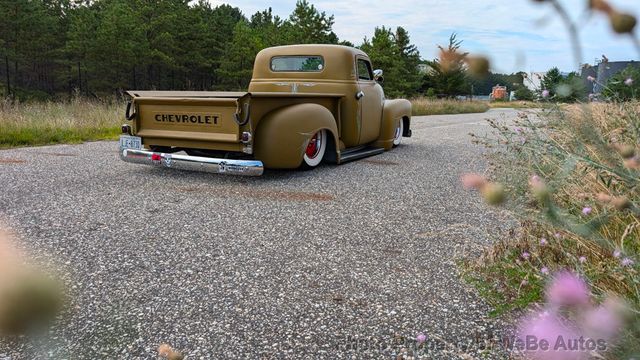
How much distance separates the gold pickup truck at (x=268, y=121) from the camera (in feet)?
16.6

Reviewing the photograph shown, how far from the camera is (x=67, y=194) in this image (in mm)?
4547

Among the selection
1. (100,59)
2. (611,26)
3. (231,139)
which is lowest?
(231,139)

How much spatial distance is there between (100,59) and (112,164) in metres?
34.0

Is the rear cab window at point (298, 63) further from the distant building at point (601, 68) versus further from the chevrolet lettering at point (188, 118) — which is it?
the distant building at point (601, 68)

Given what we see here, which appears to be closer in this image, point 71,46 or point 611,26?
point 611,26

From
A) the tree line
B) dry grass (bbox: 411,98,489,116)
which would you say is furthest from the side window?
the tree line

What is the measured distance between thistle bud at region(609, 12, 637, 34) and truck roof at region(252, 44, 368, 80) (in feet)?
21.0

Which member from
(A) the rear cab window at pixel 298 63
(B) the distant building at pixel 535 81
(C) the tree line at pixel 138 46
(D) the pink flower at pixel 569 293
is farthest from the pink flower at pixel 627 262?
(C) the tree line at pixel 138 46

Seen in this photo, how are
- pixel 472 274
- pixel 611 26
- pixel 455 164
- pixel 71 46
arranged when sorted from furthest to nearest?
1. pixel 71 46
2. pixel 455 164
3. pixel 472 274
4. pixel 611 26

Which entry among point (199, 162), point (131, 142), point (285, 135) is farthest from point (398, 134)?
point (131, 142)

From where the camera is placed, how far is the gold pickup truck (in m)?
5.05

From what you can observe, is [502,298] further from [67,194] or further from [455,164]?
[455,164]

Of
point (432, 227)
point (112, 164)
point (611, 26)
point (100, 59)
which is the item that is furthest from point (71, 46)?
point (611, 26)

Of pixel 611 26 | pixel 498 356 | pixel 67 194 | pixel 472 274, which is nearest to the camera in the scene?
pixel 611 26
